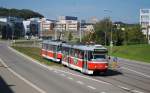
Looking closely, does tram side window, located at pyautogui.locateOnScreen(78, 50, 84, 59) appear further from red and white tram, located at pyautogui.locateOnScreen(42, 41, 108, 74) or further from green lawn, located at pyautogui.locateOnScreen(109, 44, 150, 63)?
green lawn, located at pyautogui.locateOnScreen(109, 44, 150, 63)

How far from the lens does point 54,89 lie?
27766 millimetres

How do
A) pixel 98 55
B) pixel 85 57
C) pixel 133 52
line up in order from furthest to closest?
pixel 133 52, pixel 85 57, pixel 98 55

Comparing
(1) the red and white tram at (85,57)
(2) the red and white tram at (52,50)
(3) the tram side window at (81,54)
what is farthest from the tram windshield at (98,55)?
(2) the red and white tram at (52,50)

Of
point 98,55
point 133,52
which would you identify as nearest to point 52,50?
point 98,55

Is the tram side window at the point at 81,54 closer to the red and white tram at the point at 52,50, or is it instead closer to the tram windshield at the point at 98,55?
the tram windshield at the point at 98,55

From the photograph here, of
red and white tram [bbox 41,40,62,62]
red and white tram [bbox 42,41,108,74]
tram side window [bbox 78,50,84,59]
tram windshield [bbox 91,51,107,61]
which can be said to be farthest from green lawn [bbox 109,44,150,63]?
tram windshield [bbox 91,51,107,61]

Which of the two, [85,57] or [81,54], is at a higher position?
[81,54]

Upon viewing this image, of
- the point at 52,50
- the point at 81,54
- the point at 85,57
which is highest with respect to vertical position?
the point at 81,54

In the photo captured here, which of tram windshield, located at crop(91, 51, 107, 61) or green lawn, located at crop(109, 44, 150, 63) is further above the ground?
tram windshield, located at crop(91, 51, 107, 61)

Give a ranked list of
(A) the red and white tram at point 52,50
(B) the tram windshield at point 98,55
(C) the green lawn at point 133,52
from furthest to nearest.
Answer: (C) the green lawn at point 133,52
(A) the red and white tram at point 52,50
(B) the tram windshield at point 98,55

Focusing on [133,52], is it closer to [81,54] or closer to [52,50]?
[52,50]

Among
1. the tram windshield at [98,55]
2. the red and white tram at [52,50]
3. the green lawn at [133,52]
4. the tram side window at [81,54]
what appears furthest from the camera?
the green lawn at [133,52]

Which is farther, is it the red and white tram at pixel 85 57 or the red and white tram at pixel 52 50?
the red and white tram at pixel 52 50

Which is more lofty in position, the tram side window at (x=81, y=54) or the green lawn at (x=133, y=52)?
the tram side window at (x=81, y=54)
